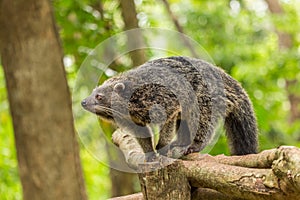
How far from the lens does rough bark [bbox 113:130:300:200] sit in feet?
5.57

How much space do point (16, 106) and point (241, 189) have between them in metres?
2.12

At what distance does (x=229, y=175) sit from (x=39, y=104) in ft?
6.40

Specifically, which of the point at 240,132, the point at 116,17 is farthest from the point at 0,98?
the point at 240,132

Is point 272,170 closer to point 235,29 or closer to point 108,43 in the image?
point 108,43

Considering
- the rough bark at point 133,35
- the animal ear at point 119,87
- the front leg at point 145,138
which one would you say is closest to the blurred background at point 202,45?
the rough bark at point 133,35

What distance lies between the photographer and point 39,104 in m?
3.67

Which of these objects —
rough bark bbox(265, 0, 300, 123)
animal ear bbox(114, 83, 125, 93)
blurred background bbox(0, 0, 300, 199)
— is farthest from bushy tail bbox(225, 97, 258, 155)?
rough bark bbox(265, 0, 300, 123)

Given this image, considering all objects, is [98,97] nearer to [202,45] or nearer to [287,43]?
[202,45]

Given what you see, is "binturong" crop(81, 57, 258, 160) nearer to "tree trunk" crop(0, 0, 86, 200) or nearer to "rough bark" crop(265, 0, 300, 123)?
"tree trunk" crop(0, 0, 86, 200)

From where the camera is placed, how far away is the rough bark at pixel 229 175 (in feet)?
5.57

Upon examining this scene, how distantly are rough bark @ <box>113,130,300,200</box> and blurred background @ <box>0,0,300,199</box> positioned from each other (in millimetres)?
1056

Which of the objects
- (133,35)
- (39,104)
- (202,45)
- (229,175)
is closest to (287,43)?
(202,45)

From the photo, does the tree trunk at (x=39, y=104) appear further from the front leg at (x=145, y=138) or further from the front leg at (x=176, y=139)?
the front leg at (x=176, y=139)

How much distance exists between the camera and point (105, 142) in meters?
3.64
